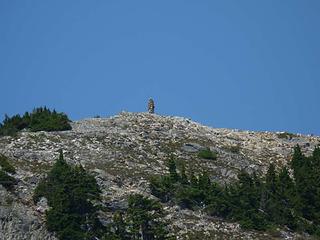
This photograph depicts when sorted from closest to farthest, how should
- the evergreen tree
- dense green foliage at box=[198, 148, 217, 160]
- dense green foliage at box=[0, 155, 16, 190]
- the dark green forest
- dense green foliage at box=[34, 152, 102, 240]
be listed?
the evergreen tree → dense green foliage at box=[34, 152, 102, 240] → the dark green forest → dense green foliage at box=[0, 155, 16, 190] → dense green foliage at box=[198, 148, 217, 160]

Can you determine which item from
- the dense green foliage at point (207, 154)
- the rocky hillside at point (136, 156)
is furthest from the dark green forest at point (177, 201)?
the dense green foliage at point (207, 154)

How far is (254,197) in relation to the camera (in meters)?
79.9

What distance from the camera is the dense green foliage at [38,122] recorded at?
92.1 metres

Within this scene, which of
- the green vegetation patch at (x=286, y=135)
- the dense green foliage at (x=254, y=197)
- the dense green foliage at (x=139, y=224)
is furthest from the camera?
the green vegetation patch at (x=286, y=135)

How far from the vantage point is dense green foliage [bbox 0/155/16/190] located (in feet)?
242

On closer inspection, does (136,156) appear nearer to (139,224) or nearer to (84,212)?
(84,212)

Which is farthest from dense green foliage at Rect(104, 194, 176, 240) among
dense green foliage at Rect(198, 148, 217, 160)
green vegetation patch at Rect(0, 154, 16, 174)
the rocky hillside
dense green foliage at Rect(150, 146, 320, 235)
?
dense green foliage at Rect(198, 148, 217, 160)

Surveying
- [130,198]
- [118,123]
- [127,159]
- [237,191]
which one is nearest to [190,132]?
[118,123]

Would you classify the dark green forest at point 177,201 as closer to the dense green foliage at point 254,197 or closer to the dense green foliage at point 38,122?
the dense green foliage at point 254,197

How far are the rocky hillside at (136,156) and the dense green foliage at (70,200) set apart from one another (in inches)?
37.0

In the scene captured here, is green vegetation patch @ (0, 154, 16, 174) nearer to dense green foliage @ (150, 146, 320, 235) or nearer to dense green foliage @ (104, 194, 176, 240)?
dense green foliage @ (104, 194, 176, 240)

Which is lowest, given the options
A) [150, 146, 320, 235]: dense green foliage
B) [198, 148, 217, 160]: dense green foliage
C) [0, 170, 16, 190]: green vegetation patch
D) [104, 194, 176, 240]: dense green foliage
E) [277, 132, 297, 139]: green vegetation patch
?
[104, 194, 176, 240]: dense green foliage

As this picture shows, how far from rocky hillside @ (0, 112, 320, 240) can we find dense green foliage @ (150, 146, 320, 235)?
1.27m

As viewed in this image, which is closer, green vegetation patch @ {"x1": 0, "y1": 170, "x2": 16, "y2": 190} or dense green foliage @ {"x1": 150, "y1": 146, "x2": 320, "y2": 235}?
green vegetation patch @ {"x1": 0, "y1": 170, "x2": 16, "y2": 190}
